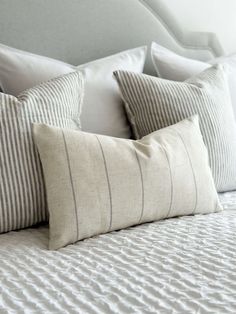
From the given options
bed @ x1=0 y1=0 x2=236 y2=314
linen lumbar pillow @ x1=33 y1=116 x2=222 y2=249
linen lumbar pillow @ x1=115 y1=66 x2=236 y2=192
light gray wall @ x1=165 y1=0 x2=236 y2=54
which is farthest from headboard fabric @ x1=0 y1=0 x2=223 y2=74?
bed @ x1=0 y1=0 x2=236 y2=314

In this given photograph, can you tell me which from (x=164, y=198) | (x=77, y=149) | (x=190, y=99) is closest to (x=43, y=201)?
(x=77, y=149)

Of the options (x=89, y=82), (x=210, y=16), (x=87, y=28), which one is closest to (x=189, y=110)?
(x=89, y=82)

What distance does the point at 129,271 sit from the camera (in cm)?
81

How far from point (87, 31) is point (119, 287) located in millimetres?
1140

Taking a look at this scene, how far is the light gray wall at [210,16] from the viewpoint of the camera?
2008 mm

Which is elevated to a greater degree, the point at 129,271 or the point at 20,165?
the point at 20,165

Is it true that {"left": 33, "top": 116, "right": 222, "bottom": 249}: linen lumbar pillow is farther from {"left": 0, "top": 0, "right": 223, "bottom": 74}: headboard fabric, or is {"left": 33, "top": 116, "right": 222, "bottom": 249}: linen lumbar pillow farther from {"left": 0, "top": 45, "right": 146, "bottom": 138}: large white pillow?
{"left": 0, "top": 0, "right": 223, "bottom": 74}: headboard fabric

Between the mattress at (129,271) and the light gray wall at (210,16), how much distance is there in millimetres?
1196

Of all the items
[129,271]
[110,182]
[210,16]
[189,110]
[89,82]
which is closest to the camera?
[129,271]

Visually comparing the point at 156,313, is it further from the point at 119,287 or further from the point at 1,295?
the point at 1,295

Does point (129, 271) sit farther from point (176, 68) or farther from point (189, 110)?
point (176, 68)

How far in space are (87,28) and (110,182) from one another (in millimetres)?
835

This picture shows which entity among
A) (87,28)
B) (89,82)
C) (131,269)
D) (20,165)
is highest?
(87,28)

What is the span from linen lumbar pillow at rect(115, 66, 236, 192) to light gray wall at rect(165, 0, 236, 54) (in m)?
0.66
